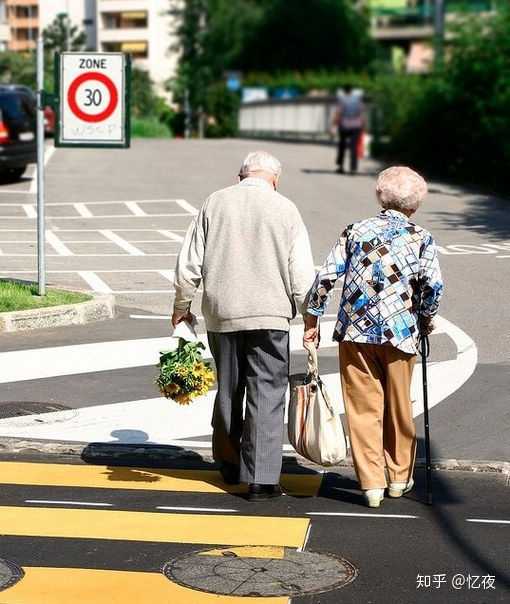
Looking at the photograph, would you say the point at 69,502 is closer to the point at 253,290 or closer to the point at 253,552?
the point at 253,552

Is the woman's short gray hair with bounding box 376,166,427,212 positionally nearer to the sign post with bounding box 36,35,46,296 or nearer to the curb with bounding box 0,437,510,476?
the curb with bounding box 0,437,510,476

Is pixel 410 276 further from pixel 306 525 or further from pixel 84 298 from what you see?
pixel 84 298

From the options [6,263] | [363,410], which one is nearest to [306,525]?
[363,410]

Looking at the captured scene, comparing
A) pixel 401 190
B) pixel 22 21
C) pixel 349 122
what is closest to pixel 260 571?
pixel 401 190

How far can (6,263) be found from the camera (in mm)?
16203

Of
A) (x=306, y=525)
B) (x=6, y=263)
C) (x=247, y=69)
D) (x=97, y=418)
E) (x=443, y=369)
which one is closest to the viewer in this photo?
(x=306, y=525)

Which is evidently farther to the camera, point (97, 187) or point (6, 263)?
point (97, 187)

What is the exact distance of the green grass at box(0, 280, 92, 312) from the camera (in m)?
12.1

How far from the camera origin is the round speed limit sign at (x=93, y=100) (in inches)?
500

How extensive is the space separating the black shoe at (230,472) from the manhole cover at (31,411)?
5.46ft

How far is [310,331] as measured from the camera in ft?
22.4

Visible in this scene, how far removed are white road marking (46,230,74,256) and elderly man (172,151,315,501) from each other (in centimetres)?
1042

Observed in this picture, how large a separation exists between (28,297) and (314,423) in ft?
20.0

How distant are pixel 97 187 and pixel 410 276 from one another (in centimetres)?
1910
